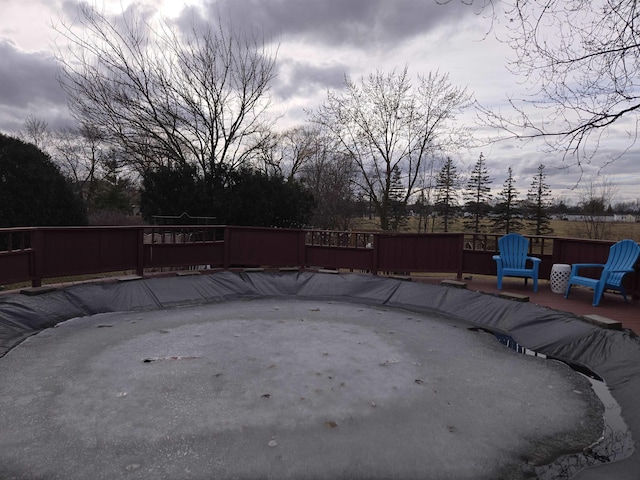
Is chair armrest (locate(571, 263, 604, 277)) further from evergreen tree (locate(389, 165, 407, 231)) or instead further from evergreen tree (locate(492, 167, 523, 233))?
evergreen tree (locate(492, 167, 523, 233))

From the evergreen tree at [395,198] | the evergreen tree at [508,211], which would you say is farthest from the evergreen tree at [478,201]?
the evergreen tree at [395,198]

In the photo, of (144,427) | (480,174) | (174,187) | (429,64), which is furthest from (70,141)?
(480,174)

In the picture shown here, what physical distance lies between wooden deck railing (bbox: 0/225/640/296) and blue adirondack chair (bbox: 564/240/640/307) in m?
0.36

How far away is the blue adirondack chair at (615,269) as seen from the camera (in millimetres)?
5645

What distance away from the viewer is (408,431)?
267cm

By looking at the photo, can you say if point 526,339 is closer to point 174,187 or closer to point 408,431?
point 408,431

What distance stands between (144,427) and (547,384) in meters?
3.44

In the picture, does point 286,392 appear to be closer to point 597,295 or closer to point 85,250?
point 85,250

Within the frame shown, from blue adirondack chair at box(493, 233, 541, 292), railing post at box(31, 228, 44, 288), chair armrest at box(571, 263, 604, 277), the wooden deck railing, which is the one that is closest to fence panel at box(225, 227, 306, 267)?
the wooden deck railing

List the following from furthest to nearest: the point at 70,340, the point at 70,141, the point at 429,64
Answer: the point at 70,141
the point at 429,64
the point at 70,340

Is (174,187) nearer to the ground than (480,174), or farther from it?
nearer to the ground

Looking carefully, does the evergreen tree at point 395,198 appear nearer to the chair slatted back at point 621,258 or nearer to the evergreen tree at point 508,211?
the chair slatted back at point 621,258

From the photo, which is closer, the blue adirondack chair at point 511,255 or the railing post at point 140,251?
the blue adirondack chair at point 511,255

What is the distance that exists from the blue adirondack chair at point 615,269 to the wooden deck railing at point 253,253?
36 cm
